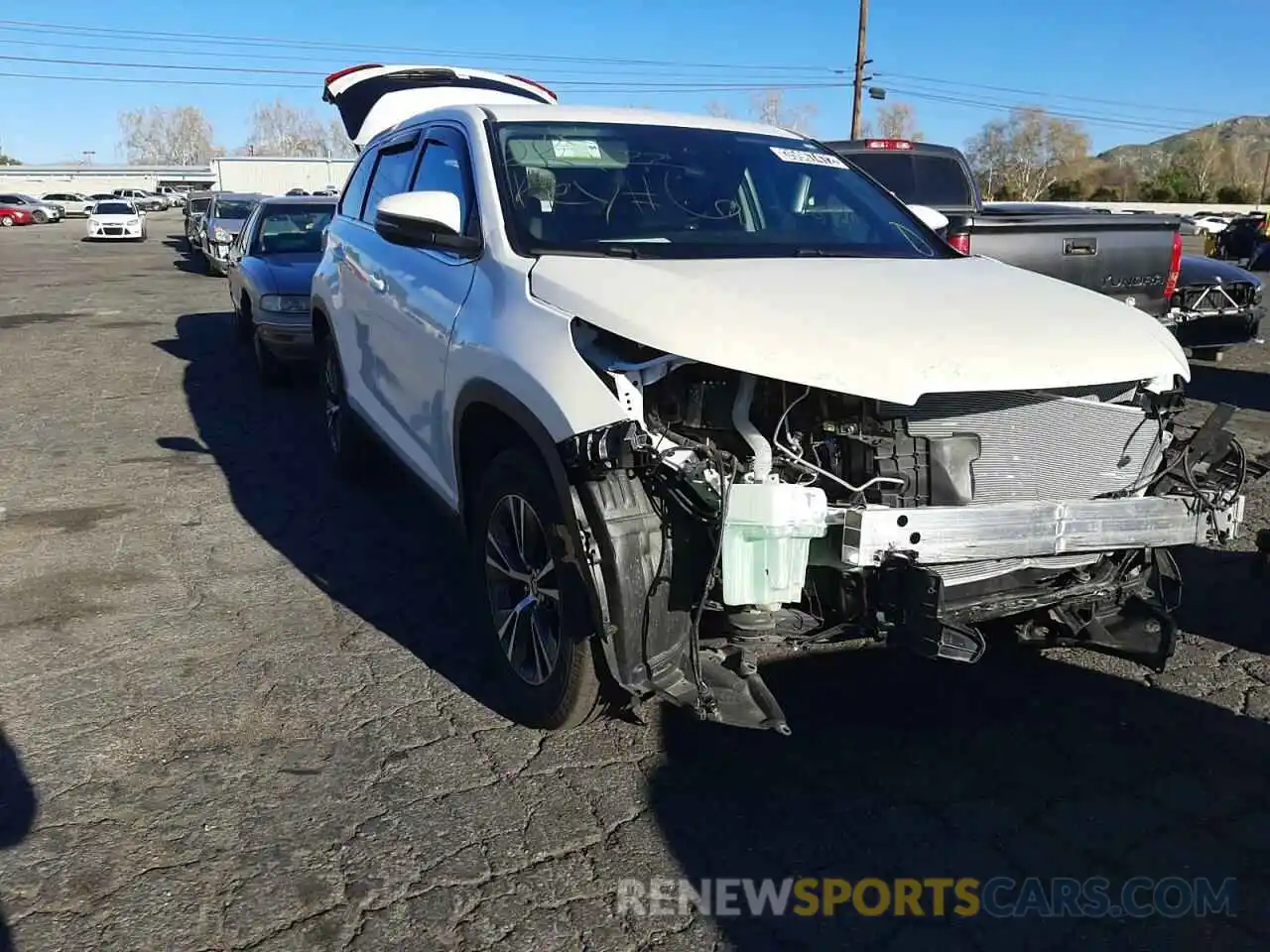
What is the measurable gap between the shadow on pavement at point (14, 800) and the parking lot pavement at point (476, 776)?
0.01 m

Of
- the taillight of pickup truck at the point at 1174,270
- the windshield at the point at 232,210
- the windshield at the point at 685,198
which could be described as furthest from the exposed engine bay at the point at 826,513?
the windshield at the point at 232,210

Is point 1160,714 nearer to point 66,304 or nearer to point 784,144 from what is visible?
point 784,144

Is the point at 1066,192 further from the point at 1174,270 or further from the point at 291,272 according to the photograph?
the point at 291,272

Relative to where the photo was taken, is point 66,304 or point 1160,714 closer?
point 1160,714

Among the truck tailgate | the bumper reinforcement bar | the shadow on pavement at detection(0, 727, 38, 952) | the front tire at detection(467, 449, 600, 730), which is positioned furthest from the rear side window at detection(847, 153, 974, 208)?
the shadow on pavement at detection(0, 727, 38, 952)

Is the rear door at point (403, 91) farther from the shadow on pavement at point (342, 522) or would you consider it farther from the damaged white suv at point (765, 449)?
the damaged white suv at point (765, 449)

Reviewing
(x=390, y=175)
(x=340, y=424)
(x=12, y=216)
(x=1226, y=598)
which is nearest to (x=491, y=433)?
(x=390, y=175)

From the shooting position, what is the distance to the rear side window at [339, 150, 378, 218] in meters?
5.88

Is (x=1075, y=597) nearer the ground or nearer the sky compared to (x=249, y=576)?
nearer the sky

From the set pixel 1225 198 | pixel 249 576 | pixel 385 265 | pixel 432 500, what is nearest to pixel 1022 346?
pixel 432 500

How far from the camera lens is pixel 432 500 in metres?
4.38

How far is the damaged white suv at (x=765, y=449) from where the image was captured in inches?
111

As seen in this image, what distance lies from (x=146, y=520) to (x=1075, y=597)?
4819mm

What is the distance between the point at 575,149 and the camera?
13.7 feet
